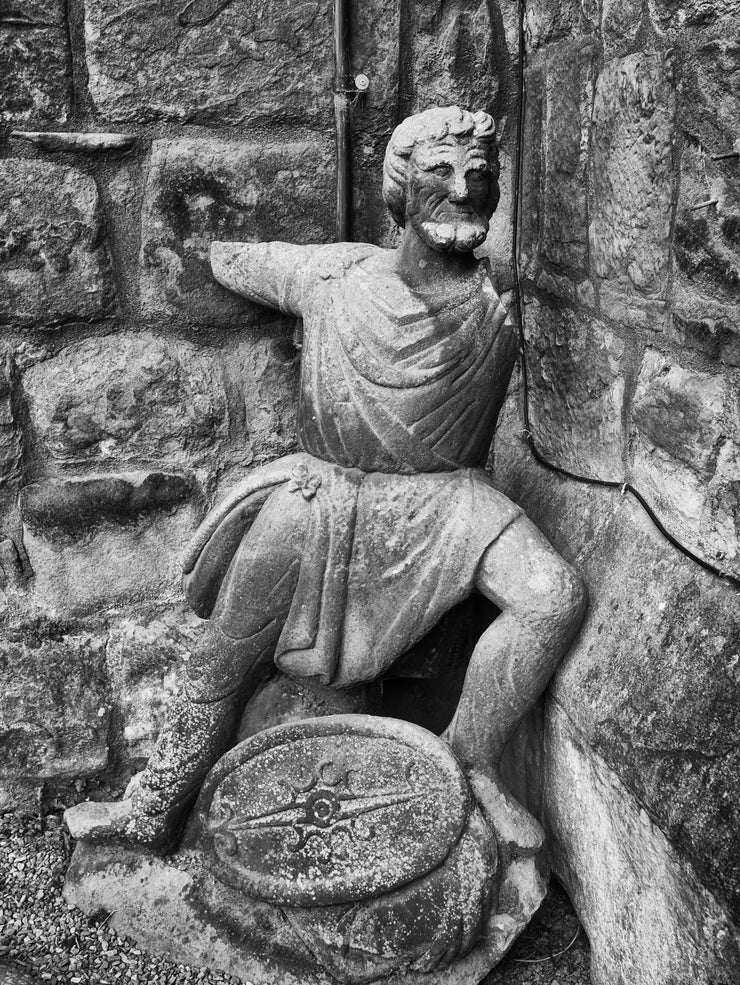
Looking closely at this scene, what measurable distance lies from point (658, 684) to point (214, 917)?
1053 mm

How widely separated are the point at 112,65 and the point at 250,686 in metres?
1.35

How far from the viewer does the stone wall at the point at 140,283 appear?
215 cm

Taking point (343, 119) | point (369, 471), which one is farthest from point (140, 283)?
point (369, 471)

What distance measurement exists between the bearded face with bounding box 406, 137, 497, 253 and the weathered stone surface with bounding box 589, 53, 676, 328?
30cm

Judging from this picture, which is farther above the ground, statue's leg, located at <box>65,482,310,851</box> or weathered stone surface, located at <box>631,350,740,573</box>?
weathered stone surface, located at <box>631,350,740,573</box>

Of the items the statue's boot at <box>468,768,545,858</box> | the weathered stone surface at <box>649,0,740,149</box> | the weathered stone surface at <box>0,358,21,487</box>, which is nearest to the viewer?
the weathered stone surface at <box>649,0,740,149</box>

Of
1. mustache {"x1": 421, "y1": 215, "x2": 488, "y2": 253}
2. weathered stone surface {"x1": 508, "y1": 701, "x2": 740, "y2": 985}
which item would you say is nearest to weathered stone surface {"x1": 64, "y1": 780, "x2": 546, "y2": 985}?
weathered stone surface {"x1": 508, "y1": 701, "x2": 740, "y2": 985}

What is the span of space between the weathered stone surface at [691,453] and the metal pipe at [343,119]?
74cm

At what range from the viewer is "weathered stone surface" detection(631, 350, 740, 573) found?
5.93ft

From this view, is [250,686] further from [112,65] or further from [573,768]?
[112,65]

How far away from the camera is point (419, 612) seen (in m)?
2.10

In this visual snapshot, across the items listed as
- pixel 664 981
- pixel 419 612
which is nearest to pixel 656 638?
pixel 419 612

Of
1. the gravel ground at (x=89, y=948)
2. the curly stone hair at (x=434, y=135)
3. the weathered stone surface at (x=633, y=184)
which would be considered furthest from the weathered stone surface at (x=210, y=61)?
the gravel ground at (x=89, y=948)

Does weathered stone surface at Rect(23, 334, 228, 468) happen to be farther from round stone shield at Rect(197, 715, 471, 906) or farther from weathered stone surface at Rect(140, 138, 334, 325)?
round stone shield at Rect(197, 715, 471, 906)
